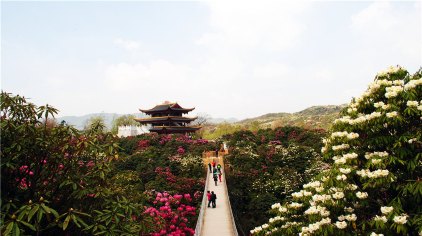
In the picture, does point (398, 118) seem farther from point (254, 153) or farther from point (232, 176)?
point (254, 153)

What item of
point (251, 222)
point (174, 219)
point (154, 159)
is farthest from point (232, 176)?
point (174, 219)

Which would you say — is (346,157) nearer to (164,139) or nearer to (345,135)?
(345,135)

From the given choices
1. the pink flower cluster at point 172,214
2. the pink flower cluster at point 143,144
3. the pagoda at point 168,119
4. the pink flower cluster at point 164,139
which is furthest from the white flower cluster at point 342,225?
the pagoda at point 168,119

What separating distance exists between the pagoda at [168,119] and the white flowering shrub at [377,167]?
3650 cm

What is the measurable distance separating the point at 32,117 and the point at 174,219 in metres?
9.29

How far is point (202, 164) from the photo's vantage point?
26.1 meters

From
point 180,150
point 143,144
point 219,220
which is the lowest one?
point 219,220

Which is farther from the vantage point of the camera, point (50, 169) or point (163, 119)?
point (163, 119)

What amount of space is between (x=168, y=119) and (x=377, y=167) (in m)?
37.9

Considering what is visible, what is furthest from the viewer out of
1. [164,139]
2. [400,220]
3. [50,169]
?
[164,139]

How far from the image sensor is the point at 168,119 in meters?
42.3

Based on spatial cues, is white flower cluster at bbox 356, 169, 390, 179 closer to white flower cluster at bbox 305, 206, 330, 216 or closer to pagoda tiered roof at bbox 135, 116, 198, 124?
white flower cluster at bbox 305, 206, 330, 216

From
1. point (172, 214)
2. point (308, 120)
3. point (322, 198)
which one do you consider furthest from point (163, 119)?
point (308, 120)

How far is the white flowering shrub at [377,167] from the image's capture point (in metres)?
5.11
